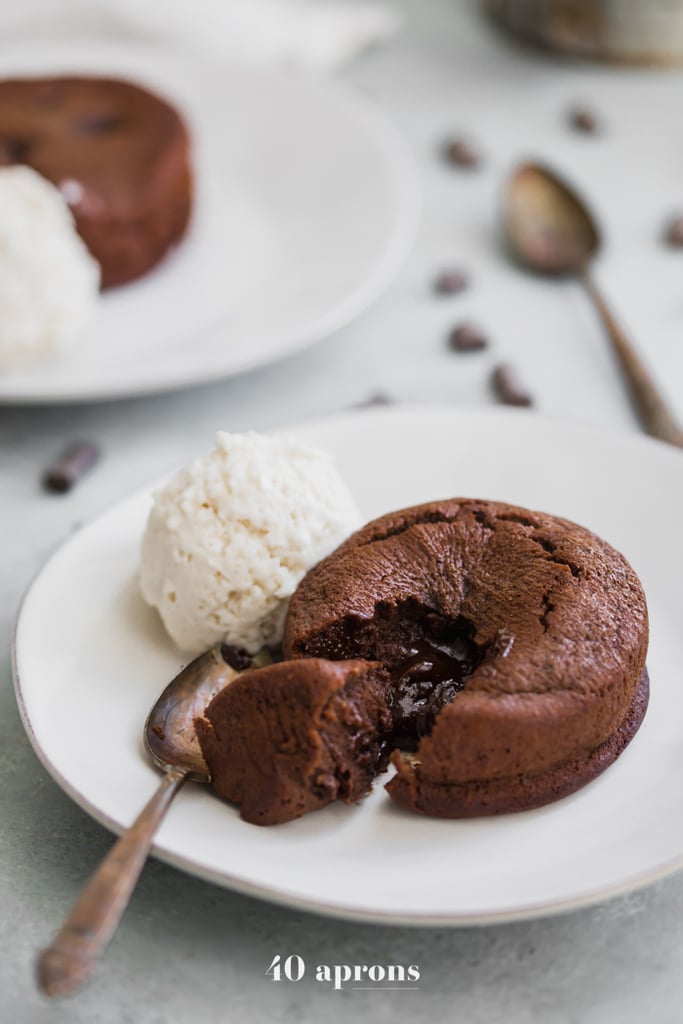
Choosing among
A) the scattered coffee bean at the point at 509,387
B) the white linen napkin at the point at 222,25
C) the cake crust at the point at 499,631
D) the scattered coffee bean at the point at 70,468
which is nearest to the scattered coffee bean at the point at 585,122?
the white linen napkin at the point at 222,25

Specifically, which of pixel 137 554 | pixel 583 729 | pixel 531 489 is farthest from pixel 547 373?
pixel 583 729

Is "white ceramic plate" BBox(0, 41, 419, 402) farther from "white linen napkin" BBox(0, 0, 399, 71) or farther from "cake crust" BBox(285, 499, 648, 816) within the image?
"cake crust" BBox(285, 499, 648, 816)

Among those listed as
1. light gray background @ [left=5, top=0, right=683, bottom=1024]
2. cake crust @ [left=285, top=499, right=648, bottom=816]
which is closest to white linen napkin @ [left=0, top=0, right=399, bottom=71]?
light gray background @ [left=5, top=0, right=683, bottom=1024]

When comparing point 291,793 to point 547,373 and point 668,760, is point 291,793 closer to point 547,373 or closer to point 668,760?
point 668,760

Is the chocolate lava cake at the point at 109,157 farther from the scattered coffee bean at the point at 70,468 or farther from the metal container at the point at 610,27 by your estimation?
the metal container at the point at 610,27

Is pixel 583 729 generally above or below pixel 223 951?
above

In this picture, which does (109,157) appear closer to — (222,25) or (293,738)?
(222,25)

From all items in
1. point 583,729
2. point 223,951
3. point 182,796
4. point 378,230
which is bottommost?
point 223,951

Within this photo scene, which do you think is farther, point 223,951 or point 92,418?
point 92,418
